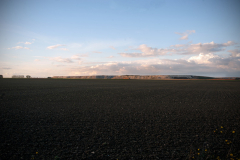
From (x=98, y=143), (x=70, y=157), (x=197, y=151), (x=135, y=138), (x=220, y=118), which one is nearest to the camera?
(x=70, y=157)

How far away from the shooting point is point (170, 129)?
6176 mm

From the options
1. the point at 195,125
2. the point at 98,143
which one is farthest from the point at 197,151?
the point at 98,143

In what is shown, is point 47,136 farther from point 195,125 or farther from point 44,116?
point 195,125

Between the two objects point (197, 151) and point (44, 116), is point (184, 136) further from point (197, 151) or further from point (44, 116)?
point (44, 116)

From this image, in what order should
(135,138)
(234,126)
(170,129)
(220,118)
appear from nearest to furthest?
(135,138), (170,129), (234,126), (220,118)

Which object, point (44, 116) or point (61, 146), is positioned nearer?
point (61, 146)

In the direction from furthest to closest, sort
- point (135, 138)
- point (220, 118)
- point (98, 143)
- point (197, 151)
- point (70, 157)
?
1. point (220, 118)
2. point (135, 138)
3. point (98, 143)
4. point (197, 151)
5. point (70, 157)

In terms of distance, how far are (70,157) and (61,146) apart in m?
0.74

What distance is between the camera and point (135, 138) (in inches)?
208

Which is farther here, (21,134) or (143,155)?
(21,134)

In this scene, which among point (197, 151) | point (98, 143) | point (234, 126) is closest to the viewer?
point (197, 151)

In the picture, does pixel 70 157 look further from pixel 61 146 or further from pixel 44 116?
pixel 44 116

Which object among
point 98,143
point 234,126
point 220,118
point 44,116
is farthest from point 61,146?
point 220,118

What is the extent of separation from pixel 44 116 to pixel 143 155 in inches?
229
